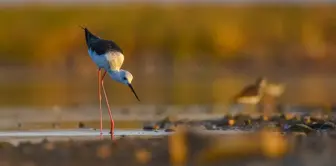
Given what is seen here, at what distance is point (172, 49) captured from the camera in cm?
4291

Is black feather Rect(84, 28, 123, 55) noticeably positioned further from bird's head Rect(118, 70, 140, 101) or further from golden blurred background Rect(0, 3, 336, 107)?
golden blurred background Rect(0, 3, 336, 107)

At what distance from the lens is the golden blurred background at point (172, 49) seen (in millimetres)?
28453

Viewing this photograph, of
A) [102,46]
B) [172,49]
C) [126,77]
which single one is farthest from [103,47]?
[172,49]

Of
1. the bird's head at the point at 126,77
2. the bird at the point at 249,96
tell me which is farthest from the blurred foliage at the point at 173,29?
the bird's head at the point at 126,77

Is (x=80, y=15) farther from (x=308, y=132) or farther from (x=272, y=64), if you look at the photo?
(x=308, y=132)

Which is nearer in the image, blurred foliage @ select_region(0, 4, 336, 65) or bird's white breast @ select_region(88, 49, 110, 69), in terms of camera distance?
bird's white breast @ select_region(88, 49, 110, 69)

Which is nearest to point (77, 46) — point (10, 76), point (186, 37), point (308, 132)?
point (186, 37)

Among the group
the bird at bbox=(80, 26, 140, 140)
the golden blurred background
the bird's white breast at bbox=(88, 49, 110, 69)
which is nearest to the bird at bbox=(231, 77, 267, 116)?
the golden blurred background

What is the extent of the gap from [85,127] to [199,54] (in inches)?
1022

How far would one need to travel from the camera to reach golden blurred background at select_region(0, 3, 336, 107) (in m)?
28.5

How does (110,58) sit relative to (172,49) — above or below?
below

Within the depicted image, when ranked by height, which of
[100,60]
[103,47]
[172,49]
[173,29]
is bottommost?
[100,60]

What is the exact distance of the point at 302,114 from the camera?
18484 mm

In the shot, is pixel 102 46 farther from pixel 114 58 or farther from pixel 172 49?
pixel 172 49
